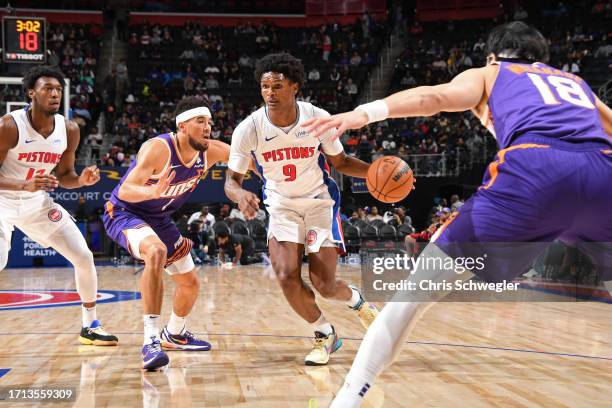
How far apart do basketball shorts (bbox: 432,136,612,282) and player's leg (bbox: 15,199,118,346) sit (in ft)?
12.5

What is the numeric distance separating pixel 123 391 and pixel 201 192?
13.4 meters

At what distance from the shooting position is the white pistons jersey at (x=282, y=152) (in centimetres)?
512

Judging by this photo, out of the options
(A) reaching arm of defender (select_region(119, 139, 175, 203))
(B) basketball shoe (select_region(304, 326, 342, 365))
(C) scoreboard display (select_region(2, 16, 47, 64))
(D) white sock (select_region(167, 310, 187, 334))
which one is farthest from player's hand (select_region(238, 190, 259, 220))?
(C) scoreboard display (select_region(2, 16, 47, 64))

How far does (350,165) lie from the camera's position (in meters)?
5.14

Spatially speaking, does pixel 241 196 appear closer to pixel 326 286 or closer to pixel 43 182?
pixel 326 286

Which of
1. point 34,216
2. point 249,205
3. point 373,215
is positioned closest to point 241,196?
point 249,205

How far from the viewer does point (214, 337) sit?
20.4 feet

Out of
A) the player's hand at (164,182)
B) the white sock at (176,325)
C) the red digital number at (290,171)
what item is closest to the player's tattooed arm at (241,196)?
the red digital number at (290,171)

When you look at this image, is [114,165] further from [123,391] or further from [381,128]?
[123,391]

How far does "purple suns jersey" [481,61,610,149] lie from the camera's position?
267cm

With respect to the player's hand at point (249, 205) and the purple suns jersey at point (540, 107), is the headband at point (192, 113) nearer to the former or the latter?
the player's hand at point (249, 205)

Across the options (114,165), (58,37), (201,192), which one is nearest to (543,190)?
(201,192)

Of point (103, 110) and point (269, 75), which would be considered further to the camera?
point (103, 110)

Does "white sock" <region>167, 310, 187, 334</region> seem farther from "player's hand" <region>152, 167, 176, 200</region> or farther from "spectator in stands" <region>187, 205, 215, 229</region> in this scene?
"spectator in stands" <region>187, 205, 215, 229</region>
